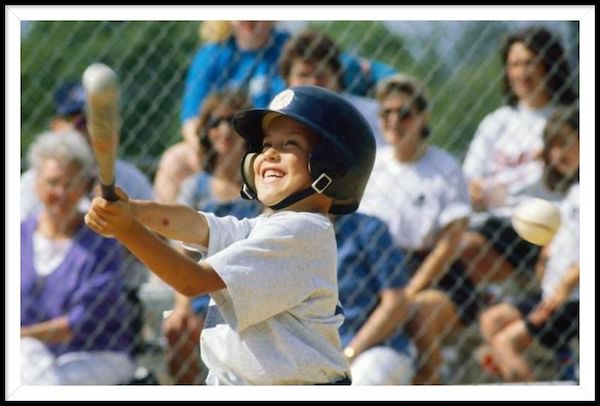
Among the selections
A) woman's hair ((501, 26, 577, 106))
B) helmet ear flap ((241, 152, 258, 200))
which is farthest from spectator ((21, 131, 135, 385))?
helmet ear flap ((241, 152, 258, 200))

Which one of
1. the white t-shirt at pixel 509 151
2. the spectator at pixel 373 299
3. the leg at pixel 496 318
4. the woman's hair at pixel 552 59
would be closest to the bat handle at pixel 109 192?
the spectator at pixel 373 299

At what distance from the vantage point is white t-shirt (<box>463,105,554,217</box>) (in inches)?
→ 231

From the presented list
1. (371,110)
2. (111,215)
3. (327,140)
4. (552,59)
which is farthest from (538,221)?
(111,215)

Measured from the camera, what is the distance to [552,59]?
231 inches

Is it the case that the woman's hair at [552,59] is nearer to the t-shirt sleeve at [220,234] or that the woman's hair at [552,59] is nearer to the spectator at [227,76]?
the spectator at [227,76]

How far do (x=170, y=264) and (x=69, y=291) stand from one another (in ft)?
8.43

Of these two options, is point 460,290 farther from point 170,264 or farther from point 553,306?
point 170,264

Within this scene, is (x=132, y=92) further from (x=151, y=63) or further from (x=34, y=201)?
(x=34, y=201)

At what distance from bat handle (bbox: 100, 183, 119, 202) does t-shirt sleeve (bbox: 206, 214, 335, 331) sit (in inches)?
13.9

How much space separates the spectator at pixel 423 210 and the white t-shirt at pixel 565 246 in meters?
0.33

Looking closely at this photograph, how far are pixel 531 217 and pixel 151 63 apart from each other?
1748mm

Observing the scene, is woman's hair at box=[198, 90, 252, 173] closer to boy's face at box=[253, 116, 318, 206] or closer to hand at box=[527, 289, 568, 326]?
hand at box=[527, 289, 568, 326]

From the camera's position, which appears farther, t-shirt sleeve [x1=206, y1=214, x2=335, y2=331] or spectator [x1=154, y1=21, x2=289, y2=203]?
spectator [x1=154, y1=21, x2=289, y2=203]

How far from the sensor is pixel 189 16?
5.97m
